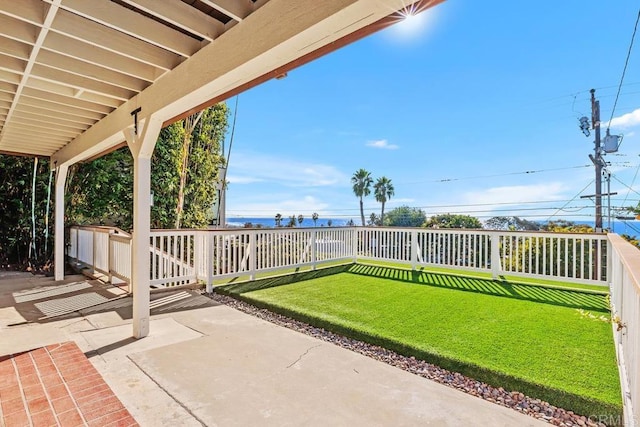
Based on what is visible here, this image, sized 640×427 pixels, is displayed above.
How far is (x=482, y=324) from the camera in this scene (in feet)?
→ 11.7

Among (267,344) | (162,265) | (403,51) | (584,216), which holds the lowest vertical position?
(267,344)

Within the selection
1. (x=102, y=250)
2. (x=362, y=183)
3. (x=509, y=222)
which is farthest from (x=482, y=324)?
(x=362, y=183)

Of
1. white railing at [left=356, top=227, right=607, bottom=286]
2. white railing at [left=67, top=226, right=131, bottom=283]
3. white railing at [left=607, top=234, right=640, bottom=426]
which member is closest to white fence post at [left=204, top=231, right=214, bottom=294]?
white railing at [left=67, top=226, right=131, bottom=283]

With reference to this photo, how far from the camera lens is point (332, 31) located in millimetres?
1592

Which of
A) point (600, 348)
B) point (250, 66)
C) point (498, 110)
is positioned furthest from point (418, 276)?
point (498, 110)

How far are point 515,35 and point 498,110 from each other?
13.5 meters

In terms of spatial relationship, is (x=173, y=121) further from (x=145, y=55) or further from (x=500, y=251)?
(x=500, y=251)

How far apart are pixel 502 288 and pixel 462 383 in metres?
3.44

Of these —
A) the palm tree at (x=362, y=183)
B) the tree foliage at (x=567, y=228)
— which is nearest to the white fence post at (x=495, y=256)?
the tree foliage at (x=567, y=228)

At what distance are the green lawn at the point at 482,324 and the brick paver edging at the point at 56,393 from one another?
2087 millimetres

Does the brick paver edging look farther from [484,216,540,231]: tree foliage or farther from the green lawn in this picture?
[484,216,540,231]: tree foliage

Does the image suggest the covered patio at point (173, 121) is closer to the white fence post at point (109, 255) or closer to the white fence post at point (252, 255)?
the white fence post at point (109, 255)

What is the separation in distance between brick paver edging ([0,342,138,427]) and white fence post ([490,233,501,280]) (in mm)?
5886

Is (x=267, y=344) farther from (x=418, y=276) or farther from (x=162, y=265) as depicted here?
(x=418, y=276)
